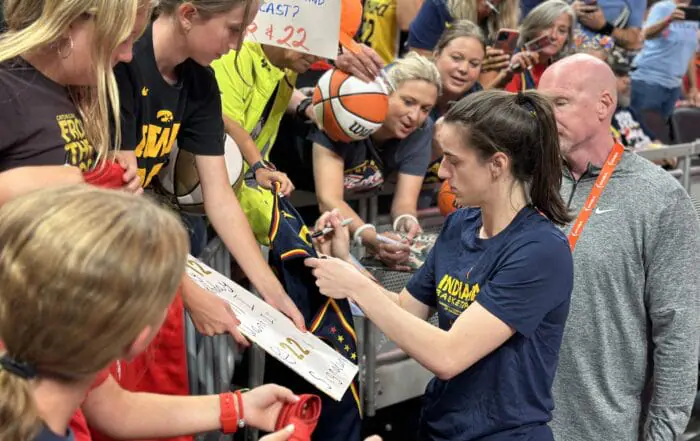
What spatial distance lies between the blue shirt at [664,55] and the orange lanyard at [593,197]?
5.39 m

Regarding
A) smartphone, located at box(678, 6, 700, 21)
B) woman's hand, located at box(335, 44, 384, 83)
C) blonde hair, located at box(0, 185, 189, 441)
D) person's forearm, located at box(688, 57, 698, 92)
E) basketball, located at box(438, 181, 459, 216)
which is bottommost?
person's forearm, located at box(688, 57, 698, 92)

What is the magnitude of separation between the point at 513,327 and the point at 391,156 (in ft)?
6.43

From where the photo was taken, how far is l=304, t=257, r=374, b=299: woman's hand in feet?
8.39

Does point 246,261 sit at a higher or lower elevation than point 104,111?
lower

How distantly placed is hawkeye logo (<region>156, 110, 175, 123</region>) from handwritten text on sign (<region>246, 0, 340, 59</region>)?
2.72ft

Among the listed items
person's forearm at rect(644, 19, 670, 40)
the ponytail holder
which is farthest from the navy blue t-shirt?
person's forearm at rect(644, 19, 670, 40)

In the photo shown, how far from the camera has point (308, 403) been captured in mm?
2100

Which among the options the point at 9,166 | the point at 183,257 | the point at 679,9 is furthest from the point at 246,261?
the point at 679,9

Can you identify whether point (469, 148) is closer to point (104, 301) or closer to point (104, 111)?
point (104, 111)

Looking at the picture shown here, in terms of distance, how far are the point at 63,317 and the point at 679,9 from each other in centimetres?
779

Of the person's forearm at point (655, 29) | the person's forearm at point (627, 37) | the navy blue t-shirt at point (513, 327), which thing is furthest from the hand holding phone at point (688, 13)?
the navy blue t-shirt at point (513, 327)

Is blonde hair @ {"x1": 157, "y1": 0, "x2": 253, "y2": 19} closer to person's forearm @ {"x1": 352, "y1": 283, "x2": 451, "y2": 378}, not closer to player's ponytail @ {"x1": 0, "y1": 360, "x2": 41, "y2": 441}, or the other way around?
person's forearm @ {"x1": 352, "y1": 283, "x2": 451, "y2": 378}

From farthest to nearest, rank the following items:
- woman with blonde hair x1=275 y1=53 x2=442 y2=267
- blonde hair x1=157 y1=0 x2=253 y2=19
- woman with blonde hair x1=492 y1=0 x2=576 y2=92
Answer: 1. woman with blonde hair x1=492 y1=0 x2=576 y2=92
2. woman with blonde hair x1=275 y1=53 x2=442 y2=267
3. blonde hair x1=157 y1=0 x2=253 y2=19

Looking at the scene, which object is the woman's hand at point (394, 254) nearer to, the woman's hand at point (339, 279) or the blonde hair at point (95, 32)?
the woman's hand at point (339, 279)
